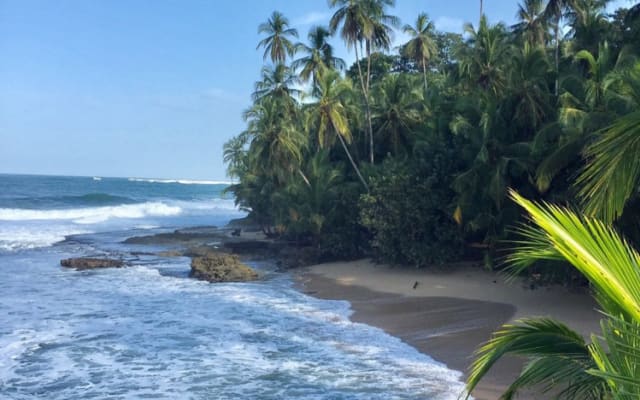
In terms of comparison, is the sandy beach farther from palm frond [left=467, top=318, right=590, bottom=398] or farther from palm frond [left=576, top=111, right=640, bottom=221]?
palm frond [left=576, top=111, right=640, bottom=221]

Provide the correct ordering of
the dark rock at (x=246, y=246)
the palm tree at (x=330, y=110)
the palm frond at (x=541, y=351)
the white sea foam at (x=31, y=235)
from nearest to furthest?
the palm frond at (x=541, y=351), the palm tree at (x=330, y=110), the dark rock at (x=246, y=246), the white sea foam at (x=31, y=235)

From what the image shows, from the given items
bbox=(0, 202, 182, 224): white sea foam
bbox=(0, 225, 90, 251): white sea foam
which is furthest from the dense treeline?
bbox=(0, 202, 182, 224): white sea foam

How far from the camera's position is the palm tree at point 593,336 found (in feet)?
6.68

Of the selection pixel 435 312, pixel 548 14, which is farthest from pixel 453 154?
pixel 548 14

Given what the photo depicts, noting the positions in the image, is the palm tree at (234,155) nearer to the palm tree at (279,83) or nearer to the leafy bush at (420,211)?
the palm tree at (279,83)

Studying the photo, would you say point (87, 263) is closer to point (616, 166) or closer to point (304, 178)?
point (304, 178)

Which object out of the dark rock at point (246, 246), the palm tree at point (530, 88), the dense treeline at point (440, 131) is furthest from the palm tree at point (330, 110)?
the palm tree at point (530, 88)

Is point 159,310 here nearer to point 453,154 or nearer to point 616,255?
point 453,154

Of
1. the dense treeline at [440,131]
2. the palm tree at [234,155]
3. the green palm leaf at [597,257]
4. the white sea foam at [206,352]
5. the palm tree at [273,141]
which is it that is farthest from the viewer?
the palm tree at [234,155]

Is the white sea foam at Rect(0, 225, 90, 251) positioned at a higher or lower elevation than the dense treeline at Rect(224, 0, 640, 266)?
lower

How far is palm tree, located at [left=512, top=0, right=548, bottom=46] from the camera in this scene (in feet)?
98.4

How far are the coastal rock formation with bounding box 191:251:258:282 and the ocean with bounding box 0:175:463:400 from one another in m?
0.57

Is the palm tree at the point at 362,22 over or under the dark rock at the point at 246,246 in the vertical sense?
over

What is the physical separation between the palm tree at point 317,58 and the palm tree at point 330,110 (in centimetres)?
411
